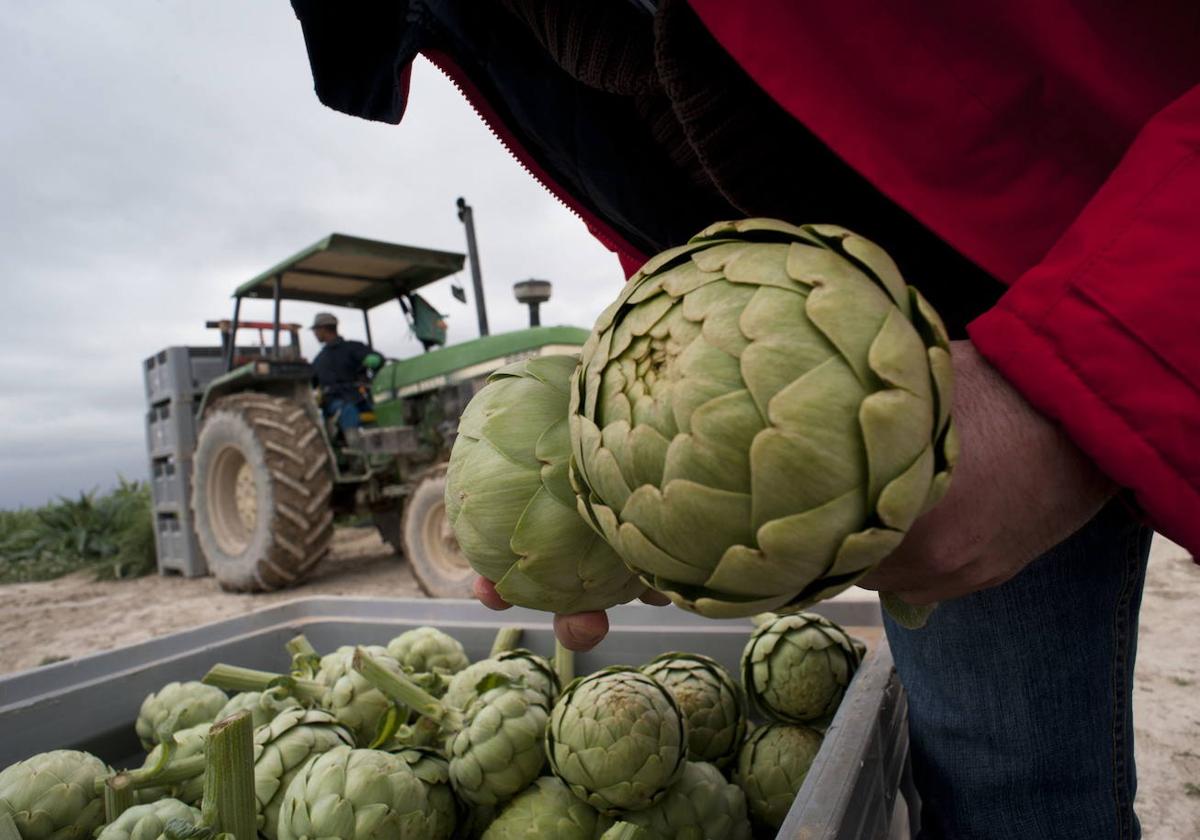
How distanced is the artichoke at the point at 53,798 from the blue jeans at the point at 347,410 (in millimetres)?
4108

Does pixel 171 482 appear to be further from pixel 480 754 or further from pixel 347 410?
pixel 480 754

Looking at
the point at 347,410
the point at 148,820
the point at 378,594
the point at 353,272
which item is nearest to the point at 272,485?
the point at 347,410

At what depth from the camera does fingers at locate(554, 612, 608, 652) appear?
76cm

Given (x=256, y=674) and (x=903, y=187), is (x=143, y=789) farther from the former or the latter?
(x=903, y=187)

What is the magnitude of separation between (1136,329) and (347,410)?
16.7 feet

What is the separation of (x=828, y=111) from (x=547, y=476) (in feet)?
1.35

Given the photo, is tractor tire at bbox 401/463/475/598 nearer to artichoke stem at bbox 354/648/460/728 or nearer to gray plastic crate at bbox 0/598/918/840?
gray plastic crate at bbox 0/598/918/840

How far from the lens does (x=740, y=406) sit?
50 cm

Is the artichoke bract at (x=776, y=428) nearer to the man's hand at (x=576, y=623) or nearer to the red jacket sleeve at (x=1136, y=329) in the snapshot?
the red jacket sleeve at (x=1136, y=329)

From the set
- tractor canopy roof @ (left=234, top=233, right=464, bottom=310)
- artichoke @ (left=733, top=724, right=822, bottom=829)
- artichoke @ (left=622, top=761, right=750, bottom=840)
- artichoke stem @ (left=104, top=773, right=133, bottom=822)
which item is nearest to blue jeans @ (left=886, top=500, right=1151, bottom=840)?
artichoke @ (left=733, top=724, right=822, bottom=829)

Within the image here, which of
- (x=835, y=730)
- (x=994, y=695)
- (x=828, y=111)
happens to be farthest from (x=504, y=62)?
(x=994, y=695)

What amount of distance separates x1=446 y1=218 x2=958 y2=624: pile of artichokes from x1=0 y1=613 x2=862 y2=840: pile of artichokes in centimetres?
61

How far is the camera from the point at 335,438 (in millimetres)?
5328

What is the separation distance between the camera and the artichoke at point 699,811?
105 cm
